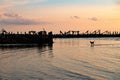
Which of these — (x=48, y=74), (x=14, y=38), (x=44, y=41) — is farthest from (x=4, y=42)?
(x=48, y=74)

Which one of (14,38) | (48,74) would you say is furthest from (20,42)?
(48,74)

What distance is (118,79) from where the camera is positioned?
104 ft

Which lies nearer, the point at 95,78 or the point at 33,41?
the point at 95,78

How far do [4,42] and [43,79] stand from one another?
392ft

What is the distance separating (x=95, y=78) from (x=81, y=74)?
11.6 ft

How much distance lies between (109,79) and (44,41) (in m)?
124

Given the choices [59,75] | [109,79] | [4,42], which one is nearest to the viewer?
[109,79]

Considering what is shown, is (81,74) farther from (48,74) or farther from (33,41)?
(33,41)

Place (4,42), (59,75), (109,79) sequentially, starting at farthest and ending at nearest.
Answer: (4,42) < (59,75) < (109,79)

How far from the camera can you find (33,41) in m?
154

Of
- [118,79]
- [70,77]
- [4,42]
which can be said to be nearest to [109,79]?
[118,79]

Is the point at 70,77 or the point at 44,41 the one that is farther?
the point at 44,41

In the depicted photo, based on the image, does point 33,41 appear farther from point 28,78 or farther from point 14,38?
point 28,78

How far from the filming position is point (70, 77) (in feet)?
108
